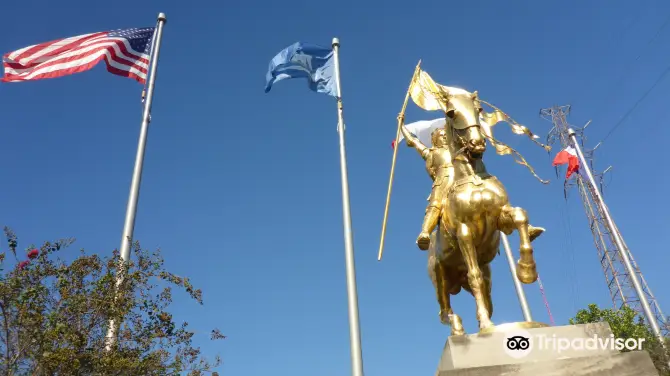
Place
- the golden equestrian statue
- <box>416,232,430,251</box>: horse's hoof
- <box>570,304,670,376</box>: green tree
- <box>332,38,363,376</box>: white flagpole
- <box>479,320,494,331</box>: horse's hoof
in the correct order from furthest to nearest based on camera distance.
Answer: <box>570,304,670,376</box>: green tree → <box>332,38,363,376</box>: white flagpole → <box>416,232,430,251</box>: horse's hoof → the golden equestrian statue → <box>479,320,494,331</box>: horse's hoof

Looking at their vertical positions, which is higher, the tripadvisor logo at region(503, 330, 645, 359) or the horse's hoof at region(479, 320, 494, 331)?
the horse's hoof at region(479, 320, 494, 331)

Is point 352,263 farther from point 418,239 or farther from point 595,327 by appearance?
point 595,327

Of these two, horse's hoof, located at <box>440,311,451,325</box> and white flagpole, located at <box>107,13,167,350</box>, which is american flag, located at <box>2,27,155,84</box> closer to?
white flagpole, located at <box>107,13,167,350</box>

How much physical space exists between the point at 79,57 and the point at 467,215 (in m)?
11.9

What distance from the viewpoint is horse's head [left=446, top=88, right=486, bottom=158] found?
298 inches

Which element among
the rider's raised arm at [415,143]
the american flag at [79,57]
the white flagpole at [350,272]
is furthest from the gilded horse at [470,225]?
the american flag at [79,57]

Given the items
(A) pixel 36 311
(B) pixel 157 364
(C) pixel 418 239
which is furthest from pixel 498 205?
(A) pixel 36 311

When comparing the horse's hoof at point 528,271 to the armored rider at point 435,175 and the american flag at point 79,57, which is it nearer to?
the armored rider at point 435,175

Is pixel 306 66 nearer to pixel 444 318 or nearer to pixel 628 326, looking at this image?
pixel 444 318

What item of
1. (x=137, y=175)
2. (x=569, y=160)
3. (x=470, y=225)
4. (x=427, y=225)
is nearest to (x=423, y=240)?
(x=427, y=225)

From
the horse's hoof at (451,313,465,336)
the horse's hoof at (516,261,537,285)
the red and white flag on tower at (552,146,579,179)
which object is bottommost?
the horse's hoof at (451,313,465,336)

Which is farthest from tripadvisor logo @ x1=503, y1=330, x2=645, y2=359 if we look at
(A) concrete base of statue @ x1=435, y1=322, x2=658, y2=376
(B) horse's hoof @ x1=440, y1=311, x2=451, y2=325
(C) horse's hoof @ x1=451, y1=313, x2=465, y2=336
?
(B) horse's hoof @ x1=440, y1=311, x2=451, y2=325

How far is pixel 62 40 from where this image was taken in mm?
15047

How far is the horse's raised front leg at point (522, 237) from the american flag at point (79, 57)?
11680 mm
